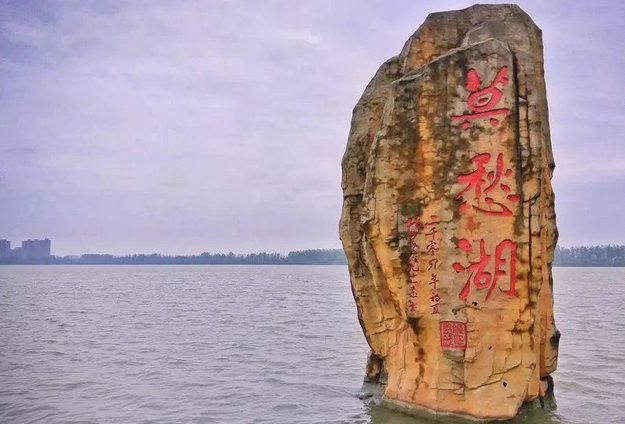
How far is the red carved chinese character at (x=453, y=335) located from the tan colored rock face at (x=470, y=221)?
0.05ft

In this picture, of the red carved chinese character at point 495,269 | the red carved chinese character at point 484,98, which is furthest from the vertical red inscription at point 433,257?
the red carved chinese character at point 484,98

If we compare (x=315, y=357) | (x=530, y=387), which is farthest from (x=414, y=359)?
(x=315, y=357)

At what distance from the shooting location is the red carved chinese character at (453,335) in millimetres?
7216

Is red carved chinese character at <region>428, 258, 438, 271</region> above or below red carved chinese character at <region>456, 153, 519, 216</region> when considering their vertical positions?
below

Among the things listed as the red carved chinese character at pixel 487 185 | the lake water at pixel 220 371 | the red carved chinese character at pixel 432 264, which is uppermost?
the red carved chinese character at pixel 487 185

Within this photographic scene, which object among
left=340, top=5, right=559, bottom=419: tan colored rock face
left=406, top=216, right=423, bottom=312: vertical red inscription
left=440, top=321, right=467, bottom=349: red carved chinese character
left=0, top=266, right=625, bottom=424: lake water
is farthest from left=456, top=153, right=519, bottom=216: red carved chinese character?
left=0, top=266, right=625, bottom=424: lake water

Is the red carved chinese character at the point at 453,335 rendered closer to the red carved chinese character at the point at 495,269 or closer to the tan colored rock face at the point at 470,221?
the tan colored rock face at the point at 470,221

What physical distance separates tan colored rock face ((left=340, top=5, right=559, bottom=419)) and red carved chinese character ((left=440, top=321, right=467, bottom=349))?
2cm

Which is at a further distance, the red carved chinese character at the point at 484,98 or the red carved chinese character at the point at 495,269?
the red carved chinese character at the point at 484,98

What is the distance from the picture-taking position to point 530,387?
743 centimetres

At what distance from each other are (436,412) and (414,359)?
729 millimetres

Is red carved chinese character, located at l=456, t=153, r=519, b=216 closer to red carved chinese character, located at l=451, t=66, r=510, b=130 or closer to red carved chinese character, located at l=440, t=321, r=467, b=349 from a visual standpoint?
red carved chinese character, located at l=451, t=66, r=510, b=130

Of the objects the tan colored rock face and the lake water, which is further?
the lake water

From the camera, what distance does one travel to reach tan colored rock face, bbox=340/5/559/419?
7160mm
